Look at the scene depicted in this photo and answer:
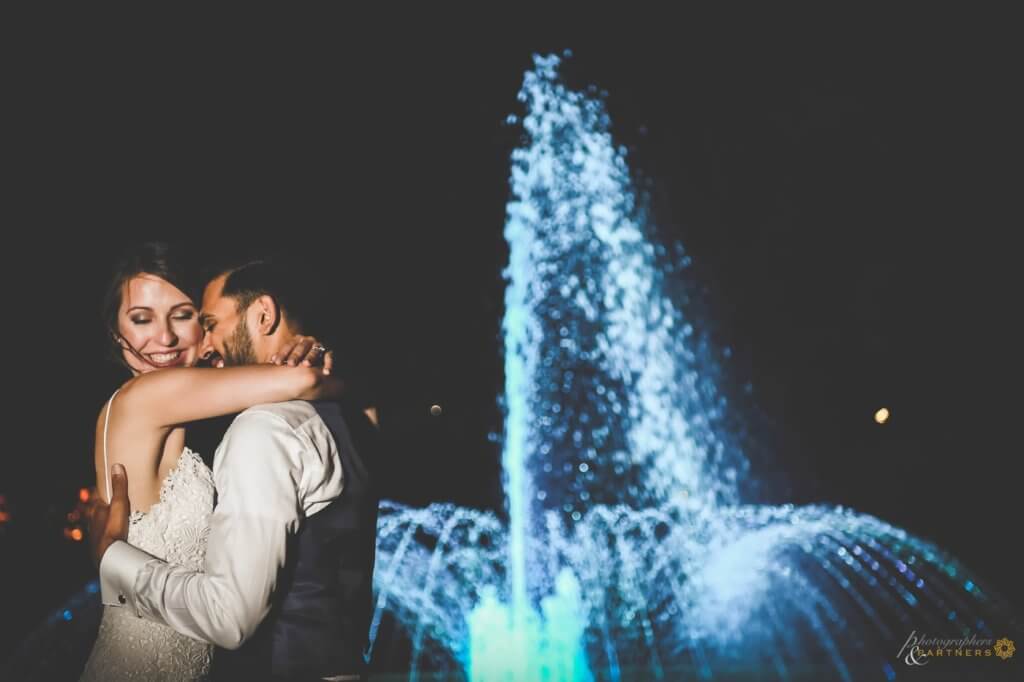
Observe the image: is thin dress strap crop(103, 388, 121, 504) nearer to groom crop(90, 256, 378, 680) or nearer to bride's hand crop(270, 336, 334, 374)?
groom crop(90, 256, 378, 680)

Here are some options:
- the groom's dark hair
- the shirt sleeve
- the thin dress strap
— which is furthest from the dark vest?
the thin dress strap

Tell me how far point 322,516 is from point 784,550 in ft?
31.9

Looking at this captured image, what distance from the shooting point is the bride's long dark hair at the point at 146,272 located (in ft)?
10.3

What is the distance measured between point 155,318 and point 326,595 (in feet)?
4.74

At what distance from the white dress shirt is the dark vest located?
86 millimetres

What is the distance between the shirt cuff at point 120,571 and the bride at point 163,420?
365 millimetres

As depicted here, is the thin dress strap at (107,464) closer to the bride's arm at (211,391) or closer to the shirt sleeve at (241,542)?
the bride's arm at (211,391)

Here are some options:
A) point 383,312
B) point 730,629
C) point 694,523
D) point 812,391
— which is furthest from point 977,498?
point 383,312

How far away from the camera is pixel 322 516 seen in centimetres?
231

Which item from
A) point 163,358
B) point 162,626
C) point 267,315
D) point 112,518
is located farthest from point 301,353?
point 162,626

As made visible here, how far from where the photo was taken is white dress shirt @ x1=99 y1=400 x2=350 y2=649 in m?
2.02

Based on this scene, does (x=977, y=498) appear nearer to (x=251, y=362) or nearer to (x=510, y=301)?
(x=510, y=301)

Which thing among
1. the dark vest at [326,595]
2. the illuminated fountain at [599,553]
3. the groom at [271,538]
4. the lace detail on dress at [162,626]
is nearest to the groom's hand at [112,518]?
the groom at [271,538]

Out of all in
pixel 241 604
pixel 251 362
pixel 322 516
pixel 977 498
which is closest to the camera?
pixel 241 604
